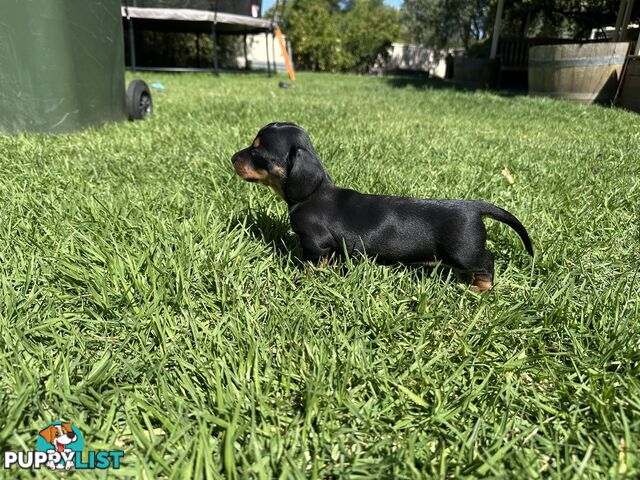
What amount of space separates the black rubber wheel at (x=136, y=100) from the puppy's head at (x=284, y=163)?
3.98m

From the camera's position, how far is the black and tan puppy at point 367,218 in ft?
6.57

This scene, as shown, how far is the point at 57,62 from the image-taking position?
13.5 feet

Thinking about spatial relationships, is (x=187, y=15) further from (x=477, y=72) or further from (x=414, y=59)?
(x=414, y=59)

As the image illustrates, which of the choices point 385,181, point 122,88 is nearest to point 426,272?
point 385,181

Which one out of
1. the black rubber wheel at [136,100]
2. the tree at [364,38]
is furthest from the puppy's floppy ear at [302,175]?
the tree at [364,38]

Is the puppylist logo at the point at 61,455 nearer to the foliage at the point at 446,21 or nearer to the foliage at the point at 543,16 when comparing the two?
the foliage at the point at 543,16

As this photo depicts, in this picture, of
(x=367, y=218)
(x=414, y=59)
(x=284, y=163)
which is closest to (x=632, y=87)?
(x=367, y=218)

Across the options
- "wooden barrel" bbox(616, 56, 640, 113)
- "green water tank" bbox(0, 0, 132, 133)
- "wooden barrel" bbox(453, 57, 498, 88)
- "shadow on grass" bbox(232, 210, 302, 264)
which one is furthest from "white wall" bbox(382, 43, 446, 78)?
"shadow on grass" bbox(232, 210, 302, 264)

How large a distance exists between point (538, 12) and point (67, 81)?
16.1 meters

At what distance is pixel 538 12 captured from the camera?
1512 cm

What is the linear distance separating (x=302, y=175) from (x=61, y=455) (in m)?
1.39

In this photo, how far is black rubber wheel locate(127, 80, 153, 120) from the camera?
18.1 ft

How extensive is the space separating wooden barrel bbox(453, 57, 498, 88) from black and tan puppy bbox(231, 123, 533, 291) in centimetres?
1251

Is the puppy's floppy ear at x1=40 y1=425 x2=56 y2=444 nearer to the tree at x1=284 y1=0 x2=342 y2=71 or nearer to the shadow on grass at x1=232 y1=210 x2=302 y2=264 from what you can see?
the shadow on grass at x1=232 y1=210 x2=302 y2=264
